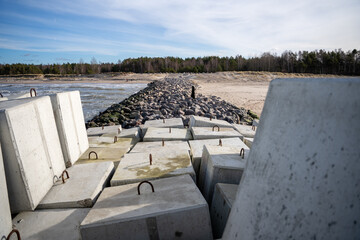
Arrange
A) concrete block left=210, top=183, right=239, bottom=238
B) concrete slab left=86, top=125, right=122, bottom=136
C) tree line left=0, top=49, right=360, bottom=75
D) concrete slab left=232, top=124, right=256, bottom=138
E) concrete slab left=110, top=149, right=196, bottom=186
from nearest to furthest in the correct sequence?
concrete block left=210, top=183, right=239, bottom=238, concrete slab left=110, top=149, right=196, bottom=186, concrete slab left=232, top=124, right=256, bottom=138, concrete slab left=86, top=125, right=122, bottom=136, tree line left=0, top=49, right=360, bottom=75

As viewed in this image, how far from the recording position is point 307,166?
34.8 inches

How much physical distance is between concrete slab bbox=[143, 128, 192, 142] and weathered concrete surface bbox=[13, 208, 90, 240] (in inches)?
76.3

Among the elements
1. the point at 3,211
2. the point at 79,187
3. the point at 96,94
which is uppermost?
the point at 3,211

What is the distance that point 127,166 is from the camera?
2.61 meters

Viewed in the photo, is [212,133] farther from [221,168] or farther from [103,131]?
[103,131]

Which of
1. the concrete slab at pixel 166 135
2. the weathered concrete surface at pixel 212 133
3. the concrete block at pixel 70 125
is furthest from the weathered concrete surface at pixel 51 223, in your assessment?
the weathered concrete surface at pixel 212 133

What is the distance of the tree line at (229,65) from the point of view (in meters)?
50.5

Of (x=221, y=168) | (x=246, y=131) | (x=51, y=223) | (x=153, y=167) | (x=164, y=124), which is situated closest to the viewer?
(x=51, y=223)

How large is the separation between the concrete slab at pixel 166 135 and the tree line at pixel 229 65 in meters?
56.1

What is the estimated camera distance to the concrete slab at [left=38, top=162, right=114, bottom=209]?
6.65 ft

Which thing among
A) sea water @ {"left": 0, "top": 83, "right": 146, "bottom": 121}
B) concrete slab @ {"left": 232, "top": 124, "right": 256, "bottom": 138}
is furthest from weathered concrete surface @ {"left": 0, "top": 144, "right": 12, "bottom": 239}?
sea water @ {"left": 0, "top": 83, "right": 146, "bottom": 121}

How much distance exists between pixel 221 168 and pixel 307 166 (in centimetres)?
152

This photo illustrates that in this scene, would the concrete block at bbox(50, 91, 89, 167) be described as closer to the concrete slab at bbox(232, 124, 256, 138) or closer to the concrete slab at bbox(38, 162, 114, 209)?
the concrete slab at bbox(38, 162, 114, 209)

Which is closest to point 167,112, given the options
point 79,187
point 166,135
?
point 166,135
